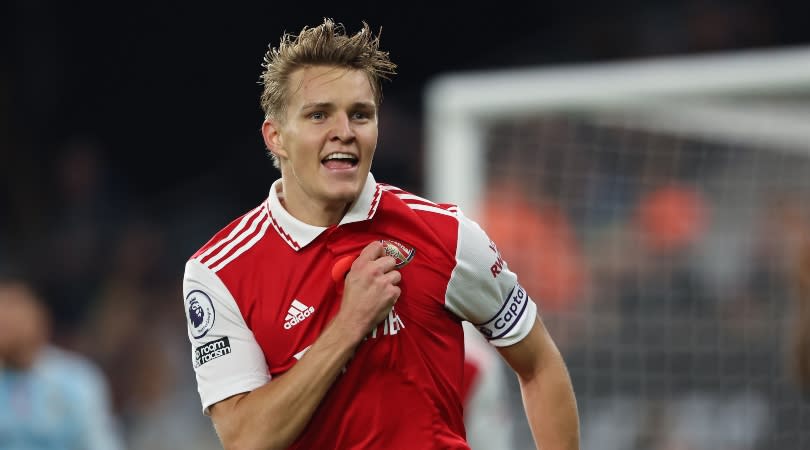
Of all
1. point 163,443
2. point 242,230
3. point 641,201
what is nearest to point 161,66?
point 163,443

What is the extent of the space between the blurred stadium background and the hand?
3.25m

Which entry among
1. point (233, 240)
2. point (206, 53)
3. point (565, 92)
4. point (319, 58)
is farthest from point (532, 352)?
→ point (206, 53)

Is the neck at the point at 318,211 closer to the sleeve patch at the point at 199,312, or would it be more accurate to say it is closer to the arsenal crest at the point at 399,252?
the arsenal crest at the point at 399,252

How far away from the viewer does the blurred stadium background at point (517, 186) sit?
253 inches

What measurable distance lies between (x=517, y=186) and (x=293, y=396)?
353 cm

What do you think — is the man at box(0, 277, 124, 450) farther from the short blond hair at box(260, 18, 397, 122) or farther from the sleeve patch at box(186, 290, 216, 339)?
the short blond hair at box(260, 18, 397, 122)

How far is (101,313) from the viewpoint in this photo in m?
10.4

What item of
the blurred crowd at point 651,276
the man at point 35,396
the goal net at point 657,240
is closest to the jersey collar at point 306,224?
the goal net at point 657,240

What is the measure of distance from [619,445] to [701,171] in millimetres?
1406

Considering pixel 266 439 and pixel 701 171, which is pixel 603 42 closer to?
pixel 701 171

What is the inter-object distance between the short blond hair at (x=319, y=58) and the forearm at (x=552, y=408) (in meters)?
0.76

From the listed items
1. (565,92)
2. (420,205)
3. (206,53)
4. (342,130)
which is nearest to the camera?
(342,130)

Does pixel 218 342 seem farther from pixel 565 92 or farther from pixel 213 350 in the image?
pixel 565 92

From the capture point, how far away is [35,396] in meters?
6.06
